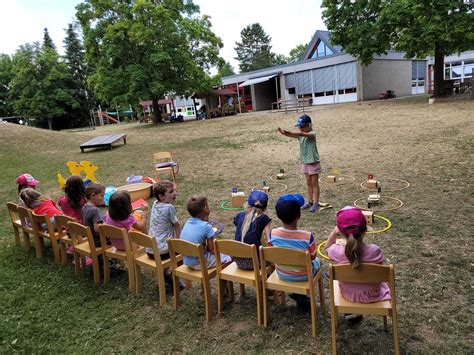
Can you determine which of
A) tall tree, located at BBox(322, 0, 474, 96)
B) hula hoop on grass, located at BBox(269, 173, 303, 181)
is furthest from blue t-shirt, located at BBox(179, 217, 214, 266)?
tall tree, located at BBox(322, 0, 474, 96)

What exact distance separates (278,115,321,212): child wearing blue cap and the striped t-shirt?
112 inches

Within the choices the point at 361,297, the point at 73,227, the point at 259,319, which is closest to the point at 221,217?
the point at 73,227

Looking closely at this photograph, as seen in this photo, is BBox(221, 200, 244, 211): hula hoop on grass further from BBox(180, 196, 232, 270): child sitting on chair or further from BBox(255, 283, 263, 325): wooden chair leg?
BBox(255, 283, 263, 325): wooden chair leg

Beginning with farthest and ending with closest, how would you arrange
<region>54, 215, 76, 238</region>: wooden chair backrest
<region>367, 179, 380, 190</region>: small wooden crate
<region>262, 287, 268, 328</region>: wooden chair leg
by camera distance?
<region>367, 179, 380, 190</region>: small wooden crate → <region>54, 215, 76, 238</region>: wooden chair backrest → <region>262, 287, 268, 328</region>: wooden chair leg

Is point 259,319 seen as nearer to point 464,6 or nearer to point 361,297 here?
point 361,297

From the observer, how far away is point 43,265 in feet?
16.1

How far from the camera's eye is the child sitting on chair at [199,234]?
3557 millimetres

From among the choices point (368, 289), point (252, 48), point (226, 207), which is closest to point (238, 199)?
point (226, 207)

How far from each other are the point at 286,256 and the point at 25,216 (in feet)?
13.5

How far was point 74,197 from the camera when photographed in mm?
5004

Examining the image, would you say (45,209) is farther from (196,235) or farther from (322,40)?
(322,40)

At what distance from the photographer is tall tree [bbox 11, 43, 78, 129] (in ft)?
129

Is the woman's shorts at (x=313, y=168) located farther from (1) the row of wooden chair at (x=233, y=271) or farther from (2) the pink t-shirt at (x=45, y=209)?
(2) the pink t-shirt at (x=45, y=209)

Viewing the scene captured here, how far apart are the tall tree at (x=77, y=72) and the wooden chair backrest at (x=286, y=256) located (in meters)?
46.3
